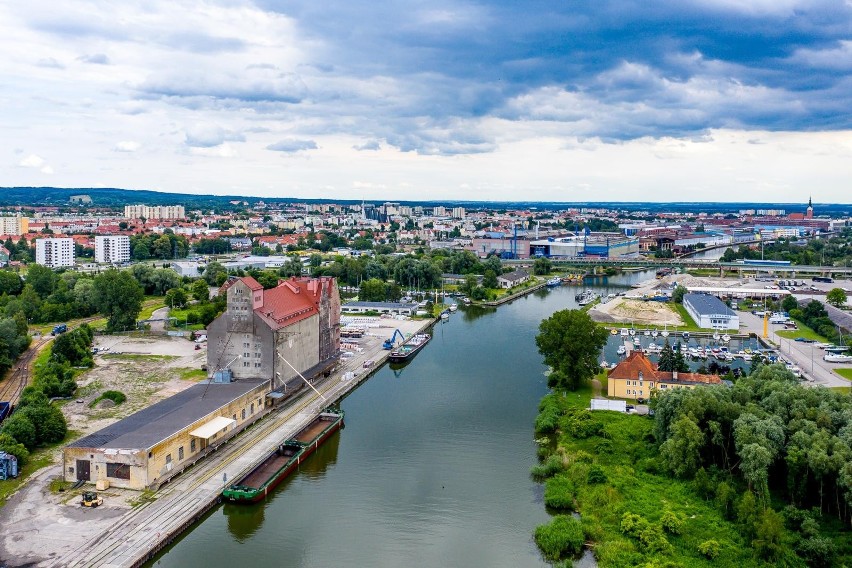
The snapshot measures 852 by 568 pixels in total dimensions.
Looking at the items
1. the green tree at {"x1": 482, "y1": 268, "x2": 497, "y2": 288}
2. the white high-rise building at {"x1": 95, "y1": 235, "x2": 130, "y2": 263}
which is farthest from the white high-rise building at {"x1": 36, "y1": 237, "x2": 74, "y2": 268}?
the green tree at {"x1": 482, "y1": 268, "x2": 497, "y2": 288}

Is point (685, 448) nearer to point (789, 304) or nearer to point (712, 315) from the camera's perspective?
point (712, 315)

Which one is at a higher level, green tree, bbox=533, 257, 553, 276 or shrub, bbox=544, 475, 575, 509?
green tree, bbox=533, 257, 553, 276

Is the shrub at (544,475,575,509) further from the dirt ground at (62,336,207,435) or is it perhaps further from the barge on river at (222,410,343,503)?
the dirt ground at (62,336,207,435)

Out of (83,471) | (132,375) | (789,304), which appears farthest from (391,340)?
(789,304)

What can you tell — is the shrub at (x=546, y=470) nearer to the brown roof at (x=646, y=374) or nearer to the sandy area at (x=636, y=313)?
the brown roof at (x=646, y=374)

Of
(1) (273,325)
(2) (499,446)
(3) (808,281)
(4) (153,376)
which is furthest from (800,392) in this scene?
(3) (808,281)

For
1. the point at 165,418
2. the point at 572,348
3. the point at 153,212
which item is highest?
the point at 153,212

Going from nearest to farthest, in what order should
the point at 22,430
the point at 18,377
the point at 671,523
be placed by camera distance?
1. the point at 671,523
2. the point at 22,430
3. the point at 18,377
